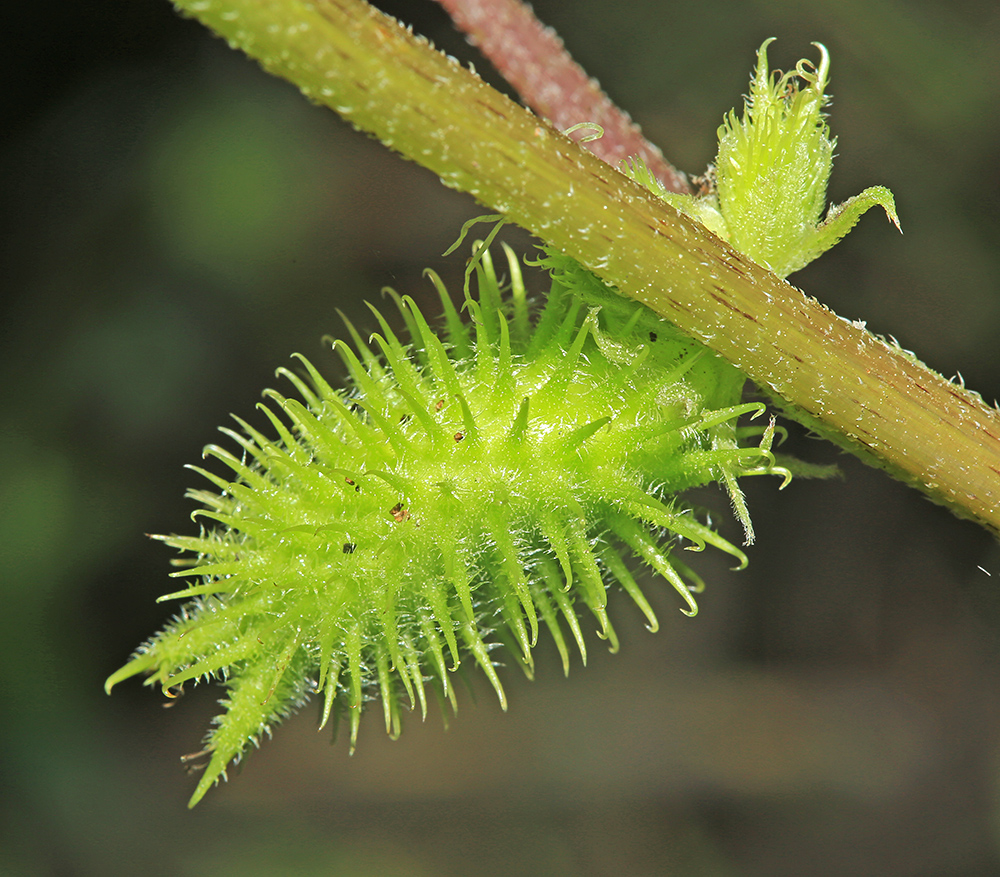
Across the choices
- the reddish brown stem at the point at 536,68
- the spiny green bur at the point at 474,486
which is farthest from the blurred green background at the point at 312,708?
the spiny green bur at the point at 474,486

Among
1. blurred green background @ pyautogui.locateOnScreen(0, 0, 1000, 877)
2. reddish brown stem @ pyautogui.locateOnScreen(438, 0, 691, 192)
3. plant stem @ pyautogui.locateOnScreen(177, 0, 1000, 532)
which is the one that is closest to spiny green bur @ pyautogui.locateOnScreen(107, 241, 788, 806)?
plant stem @ pyautogui.locateOnScreen(177, 0, 1000, 532)

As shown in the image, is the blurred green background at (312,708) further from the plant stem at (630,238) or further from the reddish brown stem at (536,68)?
the plant stem at (630,238)

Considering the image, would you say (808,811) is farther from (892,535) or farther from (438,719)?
(438,719)

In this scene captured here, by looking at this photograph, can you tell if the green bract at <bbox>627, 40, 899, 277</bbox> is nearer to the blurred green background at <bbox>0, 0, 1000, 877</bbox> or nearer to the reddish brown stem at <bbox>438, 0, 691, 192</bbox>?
the reddish brown stem at <bbox>438, 0, 691, 192</bbox>

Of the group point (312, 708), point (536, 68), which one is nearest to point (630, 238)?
point (536, 68)

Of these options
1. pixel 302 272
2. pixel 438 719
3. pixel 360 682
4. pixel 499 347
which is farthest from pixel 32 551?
pixel 499 347

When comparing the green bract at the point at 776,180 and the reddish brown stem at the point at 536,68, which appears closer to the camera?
the green bract at the point at 776,180
